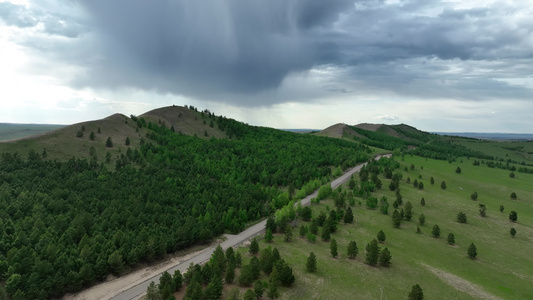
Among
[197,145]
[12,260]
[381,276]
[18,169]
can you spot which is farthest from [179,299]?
[197,145]

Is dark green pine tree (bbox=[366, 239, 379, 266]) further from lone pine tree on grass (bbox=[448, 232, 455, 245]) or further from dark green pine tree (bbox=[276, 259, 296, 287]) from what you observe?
lone pine tree on grass (bbox=[448, 232, 455, 245])

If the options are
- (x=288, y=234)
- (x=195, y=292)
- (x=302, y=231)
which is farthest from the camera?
(x=302, y=231)

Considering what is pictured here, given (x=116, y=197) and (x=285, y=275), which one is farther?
(x=116, y=197)

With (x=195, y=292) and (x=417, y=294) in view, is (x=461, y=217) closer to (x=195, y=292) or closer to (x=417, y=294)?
(x=417, y=294)

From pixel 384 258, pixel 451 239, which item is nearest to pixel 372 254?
pixel 384 258

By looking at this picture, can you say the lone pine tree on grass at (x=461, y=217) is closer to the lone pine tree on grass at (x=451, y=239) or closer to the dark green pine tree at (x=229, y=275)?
the lone pine tree on grass at (x=451, y=239)

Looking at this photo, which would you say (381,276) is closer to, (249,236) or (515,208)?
(249,236)
